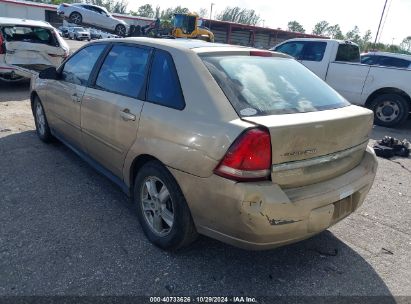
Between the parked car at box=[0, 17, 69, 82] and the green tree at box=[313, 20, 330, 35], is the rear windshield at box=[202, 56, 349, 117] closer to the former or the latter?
the parked car at box=[0, 17, 69, 82]

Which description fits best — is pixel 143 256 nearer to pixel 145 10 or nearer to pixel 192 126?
pixel 192 126

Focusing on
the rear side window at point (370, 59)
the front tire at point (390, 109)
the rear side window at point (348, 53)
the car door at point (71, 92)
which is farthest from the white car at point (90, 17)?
the car door at point (71, 92)

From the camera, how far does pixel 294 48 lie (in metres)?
9.62

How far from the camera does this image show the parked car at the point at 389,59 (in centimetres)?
937

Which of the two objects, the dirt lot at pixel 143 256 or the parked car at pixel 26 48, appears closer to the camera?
the dirt lot at pixel 143 256

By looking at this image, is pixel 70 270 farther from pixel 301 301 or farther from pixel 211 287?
pixel 301 301

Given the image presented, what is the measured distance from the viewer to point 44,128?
198 inches

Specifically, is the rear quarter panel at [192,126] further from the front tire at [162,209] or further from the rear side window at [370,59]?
the rear side window at [370,59]

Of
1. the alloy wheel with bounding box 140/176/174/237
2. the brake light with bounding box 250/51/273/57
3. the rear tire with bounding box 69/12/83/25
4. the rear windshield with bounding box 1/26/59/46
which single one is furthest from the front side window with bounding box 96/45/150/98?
the rear tire with bounding box 69/12/83/25

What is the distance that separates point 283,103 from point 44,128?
3789 millimetres

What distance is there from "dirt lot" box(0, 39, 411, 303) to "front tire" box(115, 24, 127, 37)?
27.5 m

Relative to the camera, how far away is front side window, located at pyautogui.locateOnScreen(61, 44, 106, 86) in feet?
12.4

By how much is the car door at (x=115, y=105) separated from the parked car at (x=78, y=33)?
32.0 metres

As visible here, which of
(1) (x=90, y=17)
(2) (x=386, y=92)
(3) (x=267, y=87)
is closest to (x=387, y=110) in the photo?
(2) (x=386, y=92)
